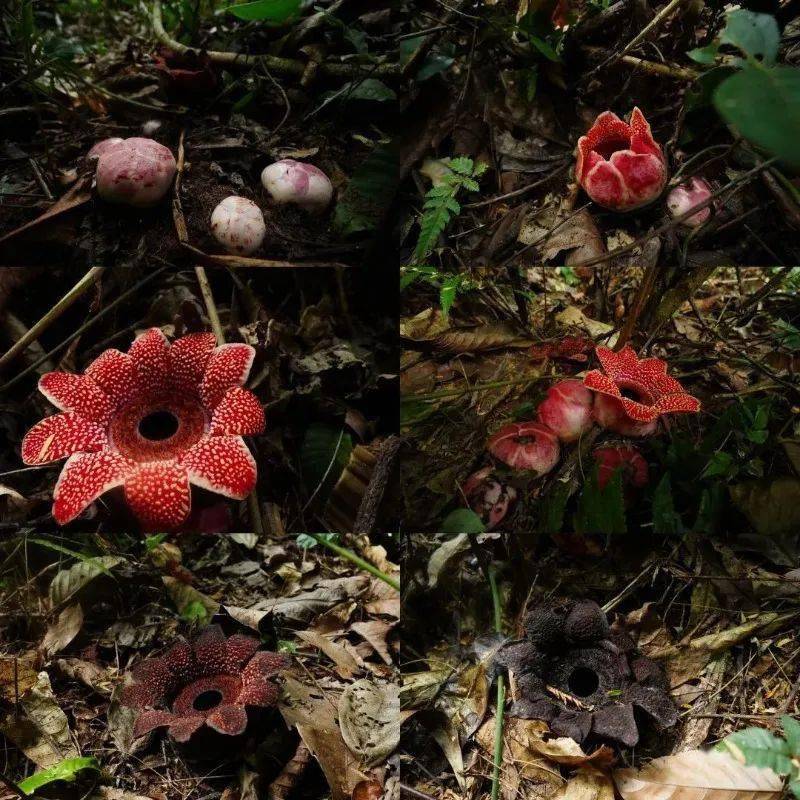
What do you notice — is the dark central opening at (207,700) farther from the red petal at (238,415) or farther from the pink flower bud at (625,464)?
the pink flower bud at (625,464)

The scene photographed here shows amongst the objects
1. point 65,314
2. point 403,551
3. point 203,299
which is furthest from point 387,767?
point 65,314

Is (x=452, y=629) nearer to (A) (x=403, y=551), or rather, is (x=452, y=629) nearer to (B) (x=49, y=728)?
(A) (x=403, y=551)

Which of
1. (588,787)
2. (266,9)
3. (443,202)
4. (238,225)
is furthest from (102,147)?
(588,787)

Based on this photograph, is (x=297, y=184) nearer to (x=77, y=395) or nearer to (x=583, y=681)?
(x=77, y=395)

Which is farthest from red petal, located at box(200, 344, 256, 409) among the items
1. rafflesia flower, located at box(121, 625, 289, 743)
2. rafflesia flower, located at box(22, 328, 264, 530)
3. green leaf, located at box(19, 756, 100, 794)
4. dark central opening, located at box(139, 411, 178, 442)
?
green leaf, located at box(19, 756, 100, 794)

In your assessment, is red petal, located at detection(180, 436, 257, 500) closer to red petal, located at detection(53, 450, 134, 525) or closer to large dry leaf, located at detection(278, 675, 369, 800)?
red petal, located at detection(53, 450, 134, 525)

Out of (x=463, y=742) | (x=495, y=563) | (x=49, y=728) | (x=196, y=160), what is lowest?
(x=49, y=728)
